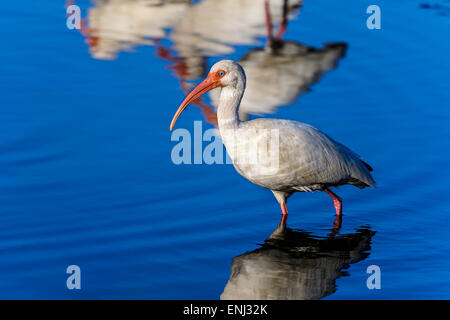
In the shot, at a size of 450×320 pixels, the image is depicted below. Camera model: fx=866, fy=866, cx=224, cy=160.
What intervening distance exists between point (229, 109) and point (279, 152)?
57 cm

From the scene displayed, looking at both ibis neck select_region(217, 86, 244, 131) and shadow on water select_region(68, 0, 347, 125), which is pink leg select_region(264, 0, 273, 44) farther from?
ibis neck select_region(217, 86, 244, 131)

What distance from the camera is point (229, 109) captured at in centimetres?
743

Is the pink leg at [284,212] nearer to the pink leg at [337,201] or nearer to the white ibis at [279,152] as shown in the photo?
the white ibis at [279,152]

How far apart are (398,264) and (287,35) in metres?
6.66

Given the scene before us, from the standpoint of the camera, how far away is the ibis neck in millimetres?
7379

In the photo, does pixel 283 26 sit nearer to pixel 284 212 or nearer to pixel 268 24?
pixel 268 24

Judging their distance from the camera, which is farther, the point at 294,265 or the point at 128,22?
the point at 128,22

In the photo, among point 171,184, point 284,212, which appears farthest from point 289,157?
point 171,184

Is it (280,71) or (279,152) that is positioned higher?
(280,71)

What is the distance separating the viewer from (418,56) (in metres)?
12.2

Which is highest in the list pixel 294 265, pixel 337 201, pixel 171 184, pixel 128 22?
pixel 128 22

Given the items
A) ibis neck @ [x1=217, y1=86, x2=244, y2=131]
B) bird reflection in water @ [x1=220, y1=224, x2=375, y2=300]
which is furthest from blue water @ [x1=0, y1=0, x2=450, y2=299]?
ibis neck @ [x1=217, y1=86, x2=244, y2=131]

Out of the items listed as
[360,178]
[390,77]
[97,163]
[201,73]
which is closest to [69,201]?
[97,163]

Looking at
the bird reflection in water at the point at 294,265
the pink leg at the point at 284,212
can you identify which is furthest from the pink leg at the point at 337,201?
the pink leg at the point at 284,212
